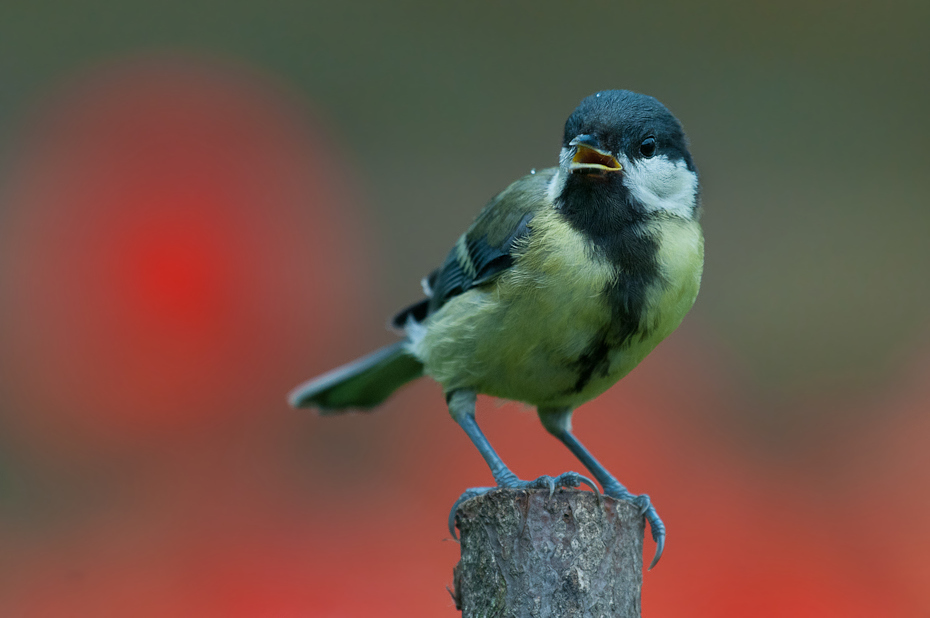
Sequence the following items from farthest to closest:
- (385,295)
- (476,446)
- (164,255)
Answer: (385,295), (164,255), (476,446)

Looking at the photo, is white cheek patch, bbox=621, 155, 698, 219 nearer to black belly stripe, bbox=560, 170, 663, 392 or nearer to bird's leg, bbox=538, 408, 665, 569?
black belly stripe, bbox=560, 170, 663, 392

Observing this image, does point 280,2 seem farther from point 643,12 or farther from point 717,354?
point 717,354

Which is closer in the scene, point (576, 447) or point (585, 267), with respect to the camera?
point (585, 267)

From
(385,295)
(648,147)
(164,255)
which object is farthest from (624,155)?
(164,255)

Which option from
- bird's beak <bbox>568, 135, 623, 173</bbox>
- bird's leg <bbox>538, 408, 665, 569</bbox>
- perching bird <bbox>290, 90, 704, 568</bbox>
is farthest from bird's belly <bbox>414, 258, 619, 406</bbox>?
bird's beak <bbox>568, 135, 623, 173</bbox>

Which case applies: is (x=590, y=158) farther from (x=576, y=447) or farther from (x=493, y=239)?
(x=576, y=447)

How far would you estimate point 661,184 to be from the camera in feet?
7.18

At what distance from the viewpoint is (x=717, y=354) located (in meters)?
4.88

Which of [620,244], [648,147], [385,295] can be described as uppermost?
[648,147]

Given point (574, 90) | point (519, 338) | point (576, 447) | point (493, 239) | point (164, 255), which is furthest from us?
point (574, 90)

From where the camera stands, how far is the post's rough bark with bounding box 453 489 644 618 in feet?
5.82

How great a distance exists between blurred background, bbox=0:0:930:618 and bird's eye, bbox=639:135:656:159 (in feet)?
6.06

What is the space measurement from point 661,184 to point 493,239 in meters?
0.42

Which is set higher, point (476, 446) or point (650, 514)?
point (476, 446)
